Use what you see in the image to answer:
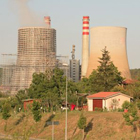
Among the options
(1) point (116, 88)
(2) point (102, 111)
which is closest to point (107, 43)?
(1) point (116, 88)

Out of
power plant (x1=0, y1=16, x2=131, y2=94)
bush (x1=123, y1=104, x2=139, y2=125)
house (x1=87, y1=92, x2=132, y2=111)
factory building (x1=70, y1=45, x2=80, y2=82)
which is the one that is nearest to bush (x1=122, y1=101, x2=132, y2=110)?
house (x1=87, y1=92, x2=132, y2=111)

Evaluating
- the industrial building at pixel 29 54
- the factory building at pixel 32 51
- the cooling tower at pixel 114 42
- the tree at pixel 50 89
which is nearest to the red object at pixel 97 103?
the tree at pixel 50 89

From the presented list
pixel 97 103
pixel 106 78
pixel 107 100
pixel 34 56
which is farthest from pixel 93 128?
pixel 34 56

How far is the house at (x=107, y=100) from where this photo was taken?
5294 cm

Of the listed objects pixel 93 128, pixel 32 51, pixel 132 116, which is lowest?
pixel 93 128

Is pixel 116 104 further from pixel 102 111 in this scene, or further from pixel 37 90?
pixel 37 90

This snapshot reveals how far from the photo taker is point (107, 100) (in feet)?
174

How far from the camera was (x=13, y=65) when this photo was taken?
138250mm

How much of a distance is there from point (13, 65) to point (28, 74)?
6.18m

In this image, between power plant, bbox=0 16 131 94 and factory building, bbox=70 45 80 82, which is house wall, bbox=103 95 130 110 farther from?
factory building, bbox=70 45 80 82

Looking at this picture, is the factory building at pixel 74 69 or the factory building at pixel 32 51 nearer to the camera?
the factory building at pixel 32 51

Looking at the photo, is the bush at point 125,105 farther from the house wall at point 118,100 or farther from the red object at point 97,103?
the red object at point 97,103

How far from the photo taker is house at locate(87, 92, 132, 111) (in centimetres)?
5294

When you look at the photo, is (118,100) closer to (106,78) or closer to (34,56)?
(106,78)
